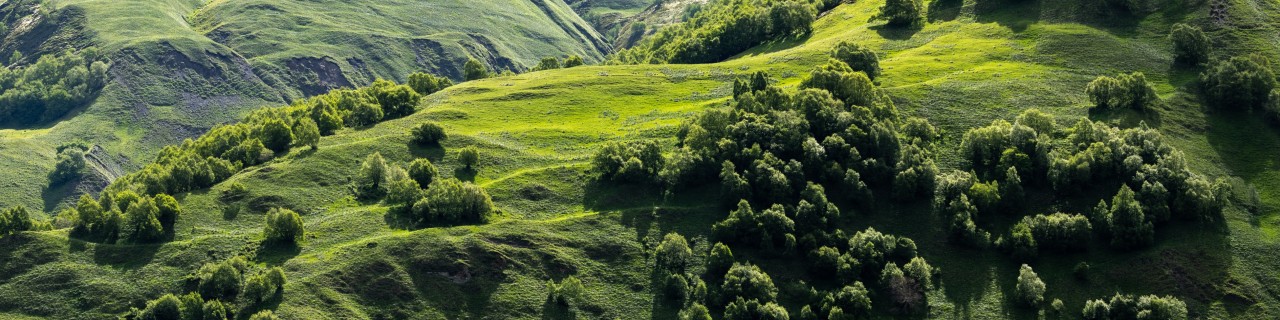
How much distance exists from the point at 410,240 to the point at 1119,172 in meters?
98.0

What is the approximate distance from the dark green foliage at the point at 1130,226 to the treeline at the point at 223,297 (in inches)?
4169

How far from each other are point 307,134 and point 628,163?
55417mm

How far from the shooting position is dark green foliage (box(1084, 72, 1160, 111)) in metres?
169

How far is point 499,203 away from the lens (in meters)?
154

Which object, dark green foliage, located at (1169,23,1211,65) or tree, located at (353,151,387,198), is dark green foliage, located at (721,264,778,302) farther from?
dark green foliage, located at (1169,23,1211,65)

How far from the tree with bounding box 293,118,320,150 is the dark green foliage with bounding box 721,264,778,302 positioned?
7858cm

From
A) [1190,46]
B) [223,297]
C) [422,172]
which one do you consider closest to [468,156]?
[422,172]

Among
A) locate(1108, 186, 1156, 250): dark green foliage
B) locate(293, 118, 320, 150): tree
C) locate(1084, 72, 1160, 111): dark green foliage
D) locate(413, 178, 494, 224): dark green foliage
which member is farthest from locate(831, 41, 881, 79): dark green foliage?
locate(293, 118, 320, 150): tree

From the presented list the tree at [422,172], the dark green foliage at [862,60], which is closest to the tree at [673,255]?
the tree at [422,172]

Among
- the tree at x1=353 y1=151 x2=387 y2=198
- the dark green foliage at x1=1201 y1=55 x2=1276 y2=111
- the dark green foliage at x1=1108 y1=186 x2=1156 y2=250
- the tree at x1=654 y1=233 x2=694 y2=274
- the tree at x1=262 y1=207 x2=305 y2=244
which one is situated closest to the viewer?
the dark green foliage at x1=1108 y1=186 x2=1156 y2=250

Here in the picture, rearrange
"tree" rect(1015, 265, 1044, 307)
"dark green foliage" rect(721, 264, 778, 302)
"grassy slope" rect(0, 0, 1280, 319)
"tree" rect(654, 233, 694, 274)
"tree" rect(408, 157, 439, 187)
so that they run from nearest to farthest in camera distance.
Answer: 1. "grassy slope" rect(0, 0, 1280, 319)
2. "tree" rect(1015, 265, 1044, 307)
3. "dark green foliage" rect(721, 264, 778, 302)
4. "tree" rect(654, 233, 694, 274)
5. "tree" rect(408, 157, 439, 187)

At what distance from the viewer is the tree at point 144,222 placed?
14075cm

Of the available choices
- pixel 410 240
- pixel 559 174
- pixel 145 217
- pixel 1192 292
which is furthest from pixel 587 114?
pixel 1192 292

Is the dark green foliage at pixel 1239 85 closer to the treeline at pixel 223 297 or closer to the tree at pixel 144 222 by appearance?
the treeline at pixel 223 297
